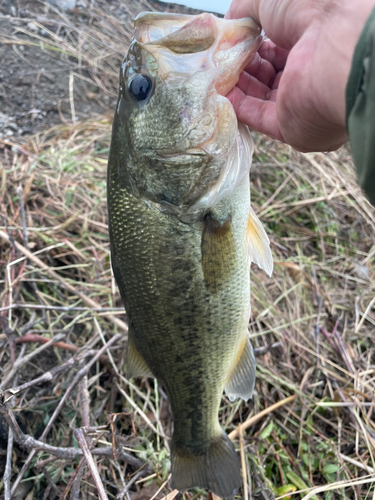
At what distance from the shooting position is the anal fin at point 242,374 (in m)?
1.79

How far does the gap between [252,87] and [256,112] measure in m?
0.18

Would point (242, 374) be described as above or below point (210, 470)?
above

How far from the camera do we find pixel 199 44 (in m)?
1.29

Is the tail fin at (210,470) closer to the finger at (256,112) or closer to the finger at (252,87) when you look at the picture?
the finger at (256,112)

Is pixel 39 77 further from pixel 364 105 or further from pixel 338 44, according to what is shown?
pixel 364 105

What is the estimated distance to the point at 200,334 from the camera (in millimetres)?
1598

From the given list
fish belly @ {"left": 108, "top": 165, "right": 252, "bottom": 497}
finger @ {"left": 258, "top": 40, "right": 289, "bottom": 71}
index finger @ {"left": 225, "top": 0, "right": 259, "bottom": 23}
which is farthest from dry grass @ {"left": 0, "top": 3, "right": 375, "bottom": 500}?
index finger @ {"left": 225, "top": 0, "right": 259, "bottom": 23}

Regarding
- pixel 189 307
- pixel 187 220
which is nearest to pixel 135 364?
pixel 189 307

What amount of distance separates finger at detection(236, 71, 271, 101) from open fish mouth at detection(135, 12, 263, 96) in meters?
0.29

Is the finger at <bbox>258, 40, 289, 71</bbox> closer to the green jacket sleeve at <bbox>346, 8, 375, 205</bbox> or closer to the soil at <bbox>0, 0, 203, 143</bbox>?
→ the green jacket sleeve at <bbox>346, 8, 375, 205</bbox>

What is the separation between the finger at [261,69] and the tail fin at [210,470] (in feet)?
5.82

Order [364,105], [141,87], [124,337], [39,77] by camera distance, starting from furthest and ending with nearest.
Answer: [39,77], [124,337], [141,87], [364,105]

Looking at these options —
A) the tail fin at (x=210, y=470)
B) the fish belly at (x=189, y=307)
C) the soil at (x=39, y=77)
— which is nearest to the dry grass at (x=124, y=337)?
the tail fin at (x=210, y=470)

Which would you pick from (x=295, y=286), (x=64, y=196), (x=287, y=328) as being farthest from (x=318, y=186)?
(x=64, y=196)
